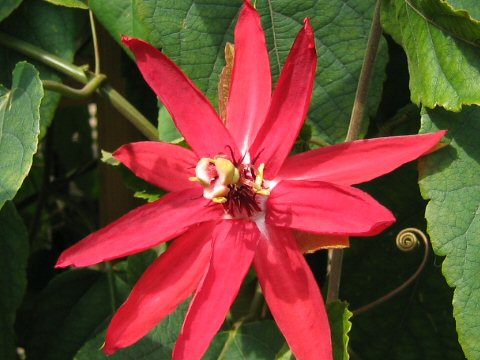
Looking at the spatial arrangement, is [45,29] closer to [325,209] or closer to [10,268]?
[10,268]

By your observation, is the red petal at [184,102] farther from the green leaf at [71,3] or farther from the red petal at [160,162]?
the green leaf at [71,3]

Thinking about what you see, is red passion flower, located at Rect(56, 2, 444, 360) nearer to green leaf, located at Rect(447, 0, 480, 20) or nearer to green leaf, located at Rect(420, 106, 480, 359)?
green leaf, located at Rect(420, 106, 480, 359)

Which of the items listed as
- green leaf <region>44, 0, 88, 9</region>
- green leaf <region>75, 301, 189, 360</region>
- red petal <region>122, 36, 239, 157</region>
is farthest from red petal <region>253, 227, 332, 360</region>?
green leaf <region>44, 0, 88, 9</region>

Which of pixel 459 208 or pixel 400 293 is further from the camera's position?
pixel 400 293

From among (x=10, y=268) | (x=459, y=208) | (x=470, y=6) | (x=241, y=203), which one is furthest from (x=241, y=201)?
(x=10, y=268)

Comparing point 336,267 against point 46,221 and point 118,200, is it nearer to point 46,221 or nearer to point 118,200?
point 118,200
